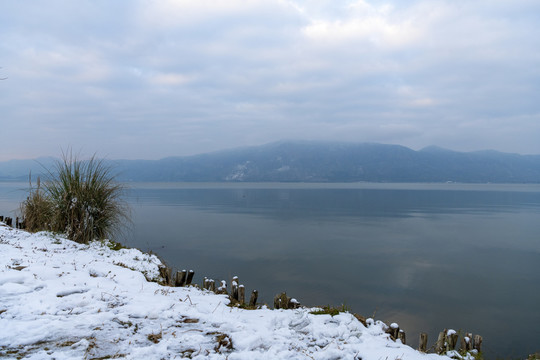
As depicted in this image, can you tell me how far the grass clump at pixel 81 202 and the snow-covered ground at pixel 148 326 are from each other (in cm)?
430

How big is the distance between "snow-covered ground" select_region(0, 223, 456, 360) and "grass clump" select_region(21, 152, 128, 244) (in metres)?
4.30

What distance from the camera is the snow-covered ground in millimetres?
3668

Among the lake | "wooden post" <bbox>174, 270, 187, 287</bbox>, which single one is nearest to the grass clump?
the lake

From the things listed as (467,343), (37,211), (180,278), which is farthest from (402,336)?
(37,211)

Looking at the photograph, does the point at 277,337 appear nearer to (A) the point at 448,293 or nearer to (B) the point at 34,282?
(B) the point at 34,282

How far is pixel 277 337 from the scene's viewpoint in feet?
14.1

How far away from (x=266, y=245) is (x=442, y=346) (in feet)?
48.0

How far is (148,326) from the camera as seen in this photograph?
431cm

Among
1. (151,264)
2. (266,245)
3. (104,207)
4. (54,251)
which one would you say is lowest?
(266,245)

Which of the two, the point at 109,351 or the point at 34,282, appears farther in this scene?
the point at 34,282

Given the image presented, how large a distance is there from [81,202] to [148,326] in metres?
7.86

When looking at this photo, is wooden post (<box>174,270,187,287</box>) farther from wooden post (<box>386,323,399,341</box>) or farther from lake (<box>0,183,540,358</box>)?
wooden post (<box>386,323,399,341</box>)

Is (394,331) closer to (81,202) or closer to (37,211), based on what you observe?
(81,202)

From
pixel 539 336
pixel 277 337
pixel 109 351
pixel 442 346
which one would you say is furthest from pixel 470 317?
pixel 109 351
